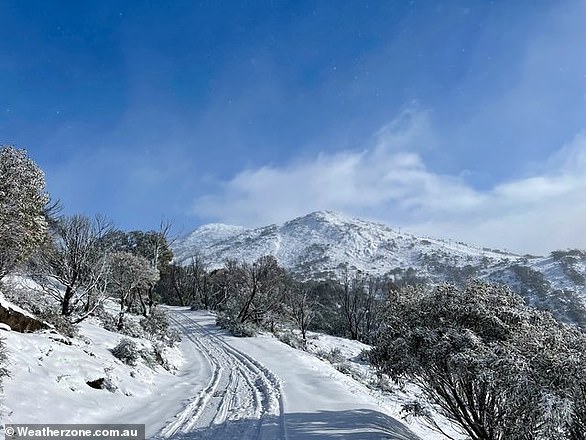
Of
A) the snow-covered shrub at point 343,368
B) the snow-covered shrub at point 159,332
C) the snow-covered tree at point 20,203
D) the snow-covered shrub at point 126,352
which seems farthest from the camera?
the snow-covered shrub at point 159,332

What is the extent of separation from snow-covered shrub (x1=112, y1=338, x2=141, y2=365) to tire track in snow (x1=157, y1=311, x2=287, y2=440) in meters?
3.17

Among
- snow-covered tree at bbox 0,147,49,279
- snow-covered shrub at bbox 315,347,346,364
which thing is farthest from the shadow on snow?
snow-covered shrub at bbox 315,347,346,364

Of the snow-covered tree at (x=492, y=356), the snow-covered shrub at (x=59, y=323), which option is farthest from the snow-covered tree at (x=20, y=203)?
the snow-covered tree at (x=492, y=356)

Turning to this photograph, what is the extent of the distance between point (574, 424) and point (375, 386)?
590 inches

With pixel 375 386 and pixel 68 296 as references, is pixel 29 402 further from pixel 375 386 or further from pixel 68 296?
pixel 375 386

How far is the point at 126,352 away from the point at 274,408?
744cm

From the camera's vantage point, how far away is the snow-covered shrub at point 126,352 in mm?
15730

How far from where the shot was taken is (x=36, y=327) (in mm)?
13188

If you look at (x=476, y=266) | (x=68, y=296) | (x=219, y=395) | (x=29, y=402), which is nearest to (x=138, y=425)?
(x=29, y=402)

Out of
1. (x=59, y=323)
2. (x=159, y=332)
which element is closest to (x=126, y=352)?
(x=59, y=323)

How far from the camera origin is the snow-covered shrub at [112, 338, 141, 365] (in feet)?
51.6

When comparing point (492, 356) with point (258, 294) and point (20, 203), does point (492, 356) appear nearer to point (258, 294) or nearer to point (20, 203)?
point (20, 203)

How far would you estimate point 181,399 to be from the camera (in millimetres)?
12875

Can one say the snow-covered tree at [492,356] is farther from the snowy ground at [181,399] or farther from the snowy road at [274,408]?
the snowy ground at [181,399]
